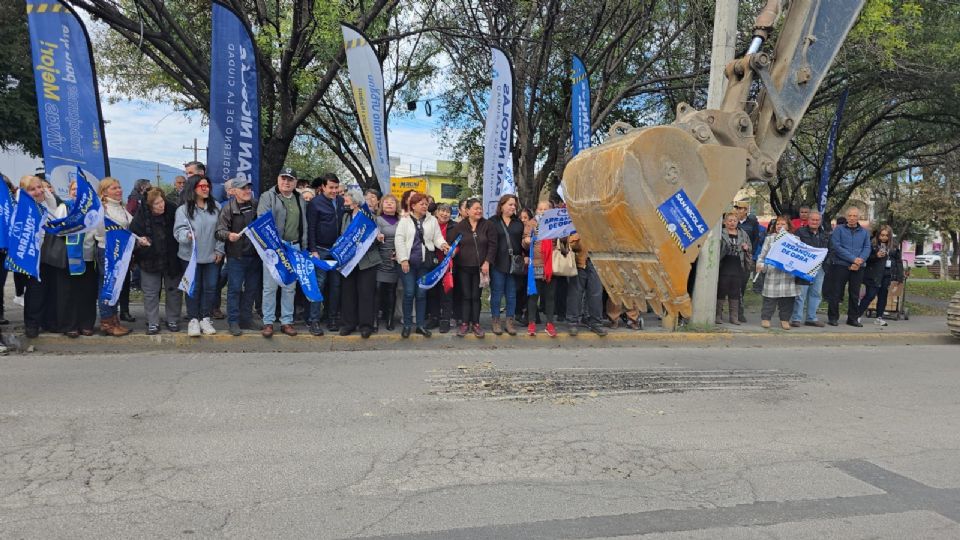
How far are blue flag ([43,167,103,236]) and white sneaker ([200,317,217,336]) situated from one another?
164 cm

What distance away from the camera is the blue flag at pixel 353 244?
27.7 feet

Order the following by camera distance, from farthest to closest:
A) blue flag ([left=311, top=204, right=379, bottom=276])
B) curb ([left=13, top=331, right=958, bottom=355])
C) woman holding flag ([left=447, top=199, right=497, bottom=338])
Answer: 1. woman holding flag ([left=447, top=199, right=497, bottom=338])
2. blue flag ([left=311, top=204, right=379, bottom=276])
3. curb ([left=13, top=331, right=958, bottom=355])

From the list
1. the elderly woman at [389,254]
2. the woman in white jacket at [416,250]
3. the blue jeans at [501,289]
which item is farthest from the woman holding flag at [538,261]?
the elderly woman at [389,254]

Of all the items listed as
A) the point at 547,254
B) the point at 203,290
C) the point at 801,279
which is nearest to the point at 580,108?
the point at 547,254

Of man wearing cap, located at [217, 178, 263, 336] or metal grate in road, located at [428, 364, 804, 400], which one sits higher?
man wearing cap, located at [217, 178, 263, 336]

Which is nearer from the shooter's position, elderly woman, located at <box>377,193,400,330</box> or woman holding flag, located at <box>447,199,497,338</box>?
elderly woman, located at <box>377,193,400,330</box>

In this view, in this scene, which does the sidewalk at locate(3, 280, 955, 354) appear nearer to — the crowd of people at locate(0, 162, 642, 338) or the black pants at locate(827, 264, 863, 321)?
the crowd of people at locate(0, 162, 642, 338)

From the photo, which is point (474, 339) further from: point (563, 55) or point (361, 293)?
point (563, 55)

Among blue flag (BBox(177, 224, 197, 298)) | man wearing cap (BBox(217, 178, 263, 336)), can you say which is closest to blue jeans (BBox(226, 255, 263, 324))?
man wearing cap (BBox(217, 178, 263, 336))

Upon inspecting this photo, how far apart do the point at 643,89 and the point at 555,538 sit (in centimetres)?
1593

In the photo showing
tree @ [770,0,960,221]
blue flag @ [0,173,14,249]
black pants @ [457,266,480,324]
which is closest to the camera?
blue flag @ [0,173,14,249]

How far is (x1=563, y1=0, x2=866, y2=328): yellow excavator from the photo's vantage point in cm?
439

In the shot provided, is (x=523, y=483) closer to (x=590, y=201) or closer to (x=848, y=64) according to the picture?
(x=590, y=201)

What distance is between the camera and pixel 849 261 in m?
11.2
